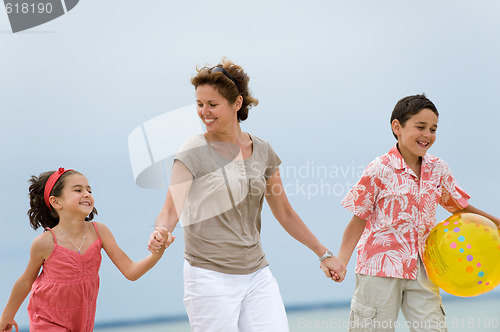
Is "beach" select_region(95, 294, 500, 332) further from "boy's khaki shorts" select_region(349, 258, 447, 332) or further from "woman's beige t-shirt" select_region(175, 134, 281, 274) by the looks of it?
"woman's beige t-shirt" select_region(175, 134, 281, 274)

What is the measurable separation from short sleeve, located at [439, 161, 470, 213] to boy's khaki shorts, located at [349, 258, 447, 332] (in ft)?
1.19

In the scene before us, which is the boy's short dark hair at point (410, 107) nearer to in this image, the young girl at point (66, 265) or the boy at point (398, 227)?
the boy at point (398, 227)

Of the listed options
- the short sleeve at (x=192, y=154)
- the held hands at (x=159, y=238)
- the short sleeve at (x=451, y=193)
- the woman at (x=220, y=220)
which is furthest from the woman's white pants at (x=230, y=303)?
the short sleeve at (x=451, y=193)

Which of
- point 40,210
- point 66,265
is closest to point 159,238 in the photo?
point 66,265

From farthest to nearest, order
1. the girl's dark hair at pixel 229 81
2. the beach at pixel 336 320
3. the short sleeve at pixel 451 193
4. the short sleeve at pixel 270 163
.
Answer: the beach at pixel 336 320 → the short sleeve at pixel 451 193 → the short sleeve at pixel 270 163 → the girl's dark hair at pixel 229 81

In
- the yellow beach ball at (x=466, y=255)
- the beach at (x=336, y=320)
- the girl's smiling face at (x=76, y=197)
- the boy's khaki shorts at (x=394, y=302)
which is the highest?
the girl's smiling face at (x=76, y=197)

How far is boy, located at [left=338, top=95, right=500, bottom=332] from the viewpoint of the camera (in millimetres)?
2875

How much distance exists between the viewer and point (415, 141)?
2.93m

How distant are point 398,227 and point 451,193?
341 mm

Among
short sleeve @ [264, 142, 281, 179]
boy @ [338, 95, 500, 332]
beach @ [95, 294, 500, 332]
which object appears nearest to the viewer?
short sleeve @ [264, 142, 281, 179]

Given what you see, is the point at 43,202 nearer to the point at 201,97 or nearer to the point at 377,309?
the point at 201,97

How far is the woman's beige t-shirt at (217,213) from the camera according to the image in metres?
2.37

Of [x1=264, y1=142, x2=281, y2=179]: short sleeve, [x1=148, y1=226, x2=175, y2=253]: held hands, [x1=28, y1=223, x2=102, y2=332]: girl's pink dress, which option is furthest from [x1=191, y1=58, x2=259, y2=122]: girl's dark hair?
[x1=28, y1=223, x2=102, y2=332]: girl's pink dress

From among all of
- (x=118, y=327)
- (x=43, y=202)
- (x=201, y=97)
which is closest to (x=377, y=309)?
(x=201, y=97)
